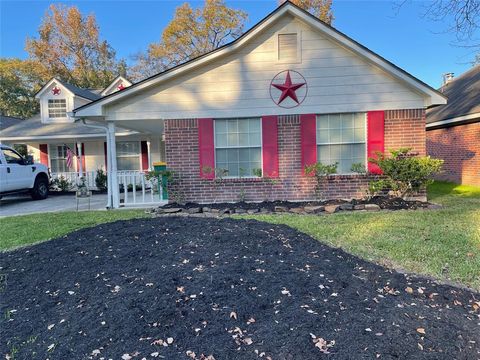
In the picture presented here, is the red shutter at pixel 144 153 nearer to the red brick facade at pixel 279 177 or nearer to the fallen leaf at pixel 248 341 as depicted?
the red brick facade at pixel 279 177

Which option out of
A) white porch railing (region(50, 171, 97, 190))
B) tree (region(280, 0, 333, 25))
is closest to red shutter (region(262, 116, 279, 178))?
white porch railing (region(50, 171, 97, 190))

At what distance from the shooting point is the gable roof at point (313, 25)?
8242 millimetres

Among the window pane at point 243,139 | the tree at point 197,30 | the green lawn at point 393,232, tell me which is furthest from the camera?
the tree at point 197,30

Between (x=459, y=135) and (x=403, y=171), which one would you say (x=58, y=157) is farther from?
(x=459, y=135)

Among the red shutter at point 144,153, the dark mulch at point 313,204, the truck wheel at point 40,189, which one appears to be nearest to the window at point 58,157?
the truck wheel at point 40,189

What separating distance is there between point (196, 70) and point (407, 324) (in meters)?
7.58

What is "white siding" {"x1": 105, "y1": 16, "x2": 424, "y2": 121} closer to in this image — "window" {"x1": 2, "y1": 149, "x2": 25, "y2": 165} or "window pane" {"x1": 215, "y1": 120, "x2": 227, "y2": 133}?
"window pane" {"x1": 215, "y1": 120, "x2": 227, "y2": 133}

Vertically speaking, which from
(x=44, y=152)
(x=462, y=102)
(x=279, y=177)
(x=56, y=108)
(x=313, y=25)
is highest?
(x=313, y=25)

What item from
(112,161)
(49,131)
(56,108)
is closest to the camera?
(112,161)

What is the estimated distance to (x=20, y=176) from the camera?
1152cm

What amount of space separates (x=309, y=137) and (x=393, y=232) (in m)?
3.77

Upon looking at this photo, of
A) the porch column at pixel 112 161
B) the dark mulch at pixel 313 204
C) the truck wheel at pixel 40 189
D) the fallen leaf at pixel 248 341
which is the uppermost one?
the porch column at pixel 112 161

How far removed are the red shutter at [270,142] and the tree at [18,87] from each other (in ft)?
94.8

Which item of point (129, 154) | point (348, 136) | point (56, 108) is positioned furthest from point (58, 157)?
point (348, 136)
